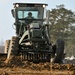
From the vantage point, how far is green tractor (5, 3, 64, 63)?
1472 centimetres

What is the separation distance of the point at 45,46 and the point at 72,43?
33785mm

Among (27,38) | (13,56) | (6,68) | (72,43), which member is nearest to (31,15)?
(27,38)

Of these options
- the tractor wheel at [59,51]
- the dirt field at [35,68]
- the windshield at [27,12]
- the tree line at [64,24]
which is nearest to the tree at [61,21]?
the tree line at [64,24]

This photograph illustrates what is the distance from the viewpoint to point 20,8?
16.4 metres

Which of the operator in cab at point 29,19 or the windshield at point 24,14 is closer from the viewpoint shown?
the operator in cab at point 29,19

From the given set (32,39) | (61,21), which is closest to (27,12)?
(32,39)

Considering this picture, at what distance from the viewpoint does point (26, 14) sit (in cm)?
1642

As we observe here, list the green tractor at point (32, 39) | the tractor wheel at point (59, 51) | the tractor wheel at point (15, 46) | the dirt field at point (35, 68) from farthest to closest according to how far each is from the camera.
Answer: the tractor wheel at point (59, 51), the green tractor at point (32, 39), the tractor wheel at point (15, 46), the dirt field at point (35, 68)

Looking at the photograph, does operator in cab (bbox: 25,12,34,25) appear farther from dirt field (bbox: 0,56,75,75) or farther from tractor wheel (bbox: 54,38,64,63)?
dirt field (bbox: 0,56,75,75)

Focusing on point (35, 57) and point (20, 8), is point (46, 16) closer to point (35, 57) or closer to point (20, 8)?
point (20, 8)

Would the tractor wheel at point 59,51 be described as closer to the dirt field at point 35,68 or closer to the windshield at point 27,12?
the windshield at point 27,12

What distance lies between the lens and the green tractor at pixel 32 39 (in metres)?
14.7

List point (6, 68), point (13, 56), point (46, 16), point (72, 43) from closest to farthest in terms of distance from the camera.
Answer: point (6, 68) → point (13, 56) → point (46, 16) → point (72, 43)

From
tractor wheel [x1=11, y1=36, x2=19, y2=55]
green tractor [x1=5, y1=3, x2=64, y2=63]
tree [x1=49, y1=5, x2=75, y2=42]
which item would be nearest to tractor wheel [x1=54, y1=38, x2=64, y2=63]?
green tractor [x1=5, y1=3, x2=64, y2=63]
